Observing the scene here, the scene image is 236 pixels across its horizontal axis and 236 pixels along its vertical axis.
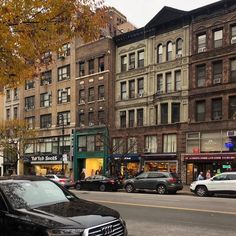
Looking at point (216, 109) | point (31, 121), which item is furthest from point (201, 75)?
point (31, 121)

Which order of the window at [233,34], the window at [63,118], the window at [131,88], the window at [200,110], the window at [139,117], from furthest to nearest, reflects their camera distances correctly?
the window at [63,118] → the window at [131,88] → the window at [139,117] → the window at [200,110] → the window at [233,34]

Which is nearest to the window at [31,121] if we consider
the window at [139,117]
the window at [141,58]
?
the window at [139,117]

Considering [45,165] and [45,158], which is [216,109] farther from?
[45,165]

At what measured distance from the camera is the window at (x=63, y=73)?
54594mm

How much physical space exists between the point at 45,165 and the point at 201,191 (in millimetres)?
32528

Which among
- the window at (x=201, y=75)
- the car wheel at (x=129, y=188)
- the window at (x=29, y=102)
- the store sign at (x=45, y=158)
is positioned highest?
the window at (x=201, y=75)

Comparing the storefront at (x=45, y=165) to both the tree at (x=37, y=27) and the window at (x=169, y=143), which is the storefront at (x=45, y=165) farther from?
the tree at (x=37, y=27)

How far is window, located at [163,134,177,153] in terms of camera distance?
136 feet

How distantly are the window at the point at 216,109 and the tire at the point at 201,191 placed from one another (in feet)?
38.6

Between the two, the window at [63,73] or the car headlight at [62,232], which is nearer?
the car headlight at [62,232]

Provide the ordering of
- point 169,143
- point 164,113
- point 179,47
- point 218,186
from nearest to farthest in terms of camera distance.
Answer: point 218,186 → point 169,143 → point 179,47 → point 164,113

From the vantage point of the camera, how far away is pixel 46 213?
265 inches

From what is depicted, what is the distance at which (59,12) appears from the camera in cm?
1084

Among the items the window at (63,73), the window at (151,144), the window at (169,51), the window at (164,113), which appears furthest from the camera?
the window at (63,73)
